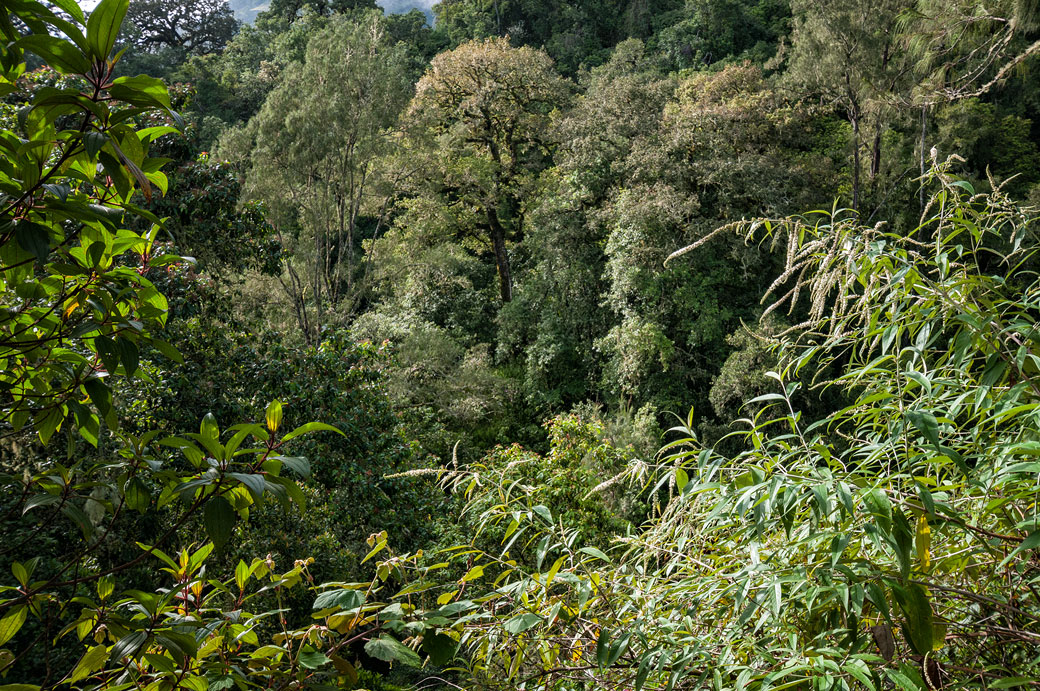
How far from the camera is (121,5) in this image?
2.20 ft

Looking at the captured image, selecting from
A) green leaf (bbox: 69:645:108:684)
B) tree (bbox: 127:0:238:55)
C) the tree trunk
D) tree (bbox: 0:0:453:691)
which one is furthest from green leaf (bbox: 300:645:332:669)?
tree (bbox: 127:0:238:55)

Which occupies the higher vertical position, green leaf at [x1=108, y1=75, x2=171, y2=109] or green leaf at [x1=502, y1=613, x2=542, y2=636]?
green leaf at [x1=108, y1=75, x2=171, y2=109]

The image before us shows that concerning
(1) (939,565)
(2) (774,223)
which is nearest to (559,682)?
(1) (939,565)

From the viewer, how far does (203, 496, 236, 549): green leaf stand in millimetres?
720

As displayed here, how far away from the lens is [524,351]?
35.3ft

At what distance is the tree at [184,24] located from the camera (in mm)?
19312

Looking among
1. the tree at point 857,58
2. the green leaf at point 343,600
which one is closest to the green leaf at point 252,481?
the green leaf at point 343,600

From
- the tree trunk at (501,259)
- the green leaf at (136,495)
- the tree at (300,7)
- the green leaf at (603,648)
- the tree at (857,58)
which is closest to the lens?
the green leaf at (603,648)

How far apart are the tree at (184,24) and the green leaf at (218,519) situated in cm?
2183

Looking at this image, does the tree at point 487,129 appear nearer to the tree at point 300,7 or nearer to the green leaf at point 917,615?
the tree at point 300,7

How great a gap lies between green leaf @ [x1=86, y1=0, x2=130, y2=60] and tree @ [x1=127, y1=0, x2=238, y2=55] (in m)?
21.7

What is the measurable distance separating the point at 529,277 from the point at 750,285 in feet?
11.5

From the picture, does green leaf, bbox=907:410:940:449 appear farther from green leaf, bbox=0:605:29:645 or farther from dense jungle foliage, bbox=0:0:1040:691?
green leaf, bbox=0:605:29:645

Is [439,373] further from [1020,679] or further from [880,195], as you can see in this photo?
[1020,679]
